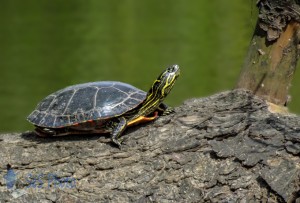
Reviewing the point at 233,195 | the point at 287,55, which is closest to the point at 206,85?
the point at 287,55

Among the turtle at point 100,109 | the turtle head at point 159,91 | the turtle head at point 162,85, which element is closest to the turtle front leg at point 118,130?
the turtle at point 100,109

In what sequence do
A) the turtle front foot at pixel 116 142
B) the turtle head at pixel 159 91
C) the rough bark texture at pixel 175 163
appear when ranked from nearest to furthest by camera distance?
the rough bark texture at pixel 175 163
the turtle front foot at pixel 116 142
the turtle head at pixel 159 91

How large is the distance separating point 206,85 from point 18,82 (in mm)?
3449

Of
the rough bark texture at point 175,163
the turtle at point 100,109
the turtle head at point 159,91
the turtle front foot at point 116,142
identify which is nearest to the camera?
the rough bark texture at point 175,163

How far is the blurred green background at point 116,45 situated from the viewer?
11.2 metres

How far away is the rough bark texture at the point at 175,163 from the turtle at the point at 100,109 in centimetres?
8

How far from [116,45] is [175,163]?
402 inches

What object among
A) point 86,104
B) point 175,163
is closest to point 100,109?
point 86,104

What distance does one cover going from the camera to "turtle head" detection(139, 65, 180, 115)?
4.08 metres

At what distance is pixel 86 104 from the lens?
402cm

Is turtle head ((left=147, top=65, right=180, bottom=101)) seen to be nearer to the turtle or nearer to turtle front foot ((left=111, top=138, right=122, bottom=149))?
the turtle

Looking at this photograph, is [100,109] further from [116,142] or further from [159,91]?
[159,91]

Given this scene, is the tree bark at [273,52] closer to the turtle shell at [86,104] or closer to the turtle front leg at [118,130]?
the turtle shell at [86,104]

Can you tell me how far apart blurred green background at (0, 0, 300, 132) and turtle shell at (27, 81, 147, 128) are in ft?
18.6
